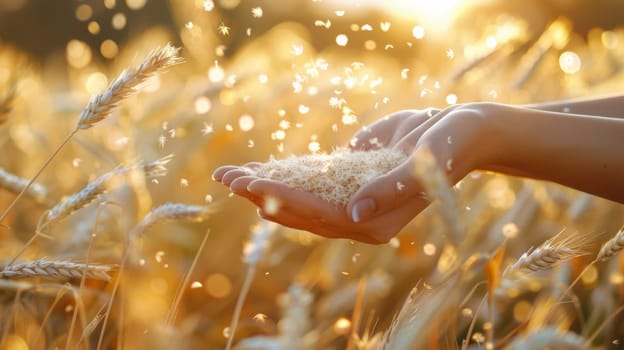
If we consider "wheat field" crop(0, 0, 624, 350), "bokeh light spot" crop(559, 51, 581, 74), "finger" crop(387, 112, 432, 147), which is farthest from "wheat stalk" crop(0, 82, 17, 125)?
"bokeh light spot" crop(559, 51, 581, 74)

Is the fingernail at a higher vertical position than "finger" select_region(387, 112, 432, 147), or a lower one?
higher

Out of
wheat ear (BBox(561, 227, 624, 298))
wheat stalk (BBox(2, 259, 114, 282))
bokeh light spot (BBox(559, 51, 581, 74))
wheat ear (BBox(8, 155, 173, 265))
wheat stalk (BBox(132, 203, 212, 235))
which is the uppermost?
wheat ear (BBox(8, 155, 173, 265))

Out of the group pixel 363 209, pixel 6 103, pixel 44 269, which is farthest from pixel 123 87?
pixel 363 209

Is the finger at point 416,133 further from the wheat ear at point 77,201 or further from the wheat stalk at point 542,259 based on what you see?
the wheat ear at point 77,201

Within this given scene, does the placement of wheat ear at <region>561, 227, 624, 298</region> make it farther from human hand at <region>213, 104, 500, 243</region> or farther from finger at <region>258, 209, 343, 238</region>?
finger at <region>258, 209, 343, 238</region>

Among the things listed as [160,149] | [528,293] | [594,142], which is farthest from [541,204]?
[160,149]

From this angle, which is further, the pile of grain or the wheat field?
the pile of grain

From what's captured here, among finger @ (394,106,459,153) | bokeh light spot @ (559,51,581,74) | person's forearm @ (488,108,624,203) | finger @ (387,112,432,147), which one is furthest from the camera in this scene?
bokeh light spot @ (559,51,581,74)
